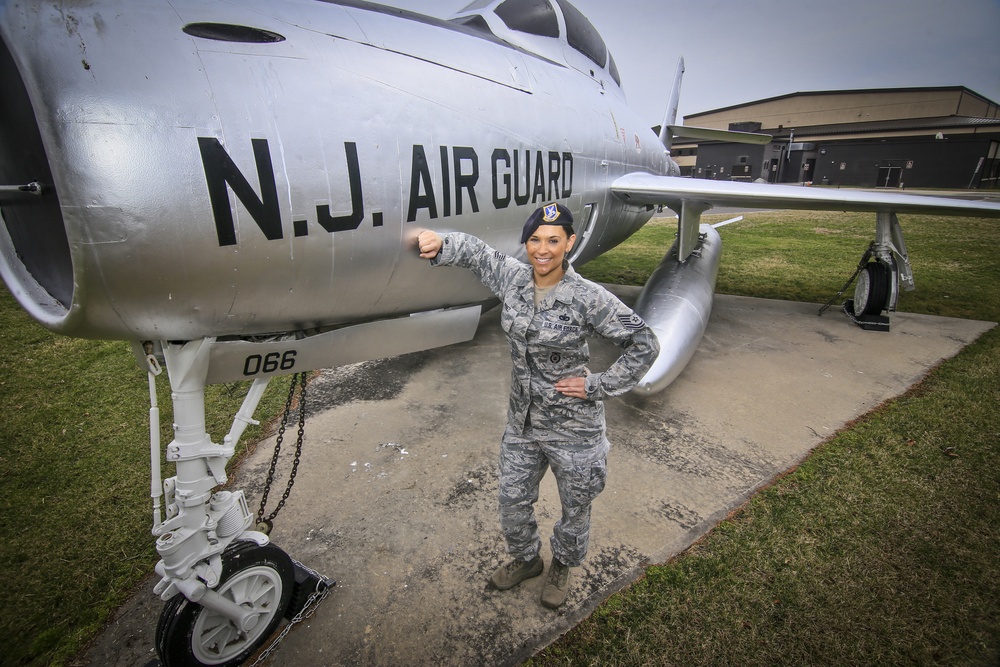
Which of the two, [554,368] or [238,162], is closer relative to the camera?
[238,162]

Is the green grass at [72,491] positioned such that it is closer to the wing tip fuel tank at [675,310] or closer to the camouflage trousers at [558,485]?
the camouflage trousers at [558,485]

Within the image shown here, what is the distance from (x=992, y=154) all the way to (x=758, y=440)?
5113 cm

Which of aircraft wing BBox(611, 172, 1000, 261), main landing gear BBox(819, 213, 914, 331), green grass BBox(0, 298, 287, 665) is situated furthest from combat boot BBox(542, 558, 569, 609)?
main landing gear BBox(819, 213, 914, 331)

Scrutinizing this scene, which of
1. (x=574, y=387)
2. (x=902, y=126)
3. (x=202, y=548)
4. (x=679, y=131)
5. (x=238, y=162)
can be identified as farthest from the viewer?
(x=902, y=126)

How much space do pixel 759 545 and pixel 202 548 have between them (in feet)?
9.60

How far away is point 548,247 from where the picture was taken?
2.11m

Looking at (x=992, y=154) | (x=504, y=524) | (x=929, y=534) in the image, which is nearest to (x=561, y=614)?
(x=504, y=524)

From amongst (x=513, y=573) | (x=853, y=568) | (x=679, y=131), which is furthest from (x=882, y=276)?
(x=513, y=573)

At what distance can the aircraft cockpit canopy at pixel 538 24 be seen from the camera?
148 inches

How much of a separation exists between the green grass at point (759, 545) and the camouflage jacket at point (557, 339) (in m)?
1.08

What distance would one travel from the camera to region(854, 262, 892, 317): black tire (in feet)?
21.0

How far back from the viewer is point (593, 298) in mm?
2148

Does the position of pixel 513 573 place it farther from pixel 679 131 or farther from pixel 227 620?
pixel 679 131

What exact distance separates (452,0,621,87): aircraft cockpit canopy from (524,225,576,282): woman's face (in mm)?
2254
